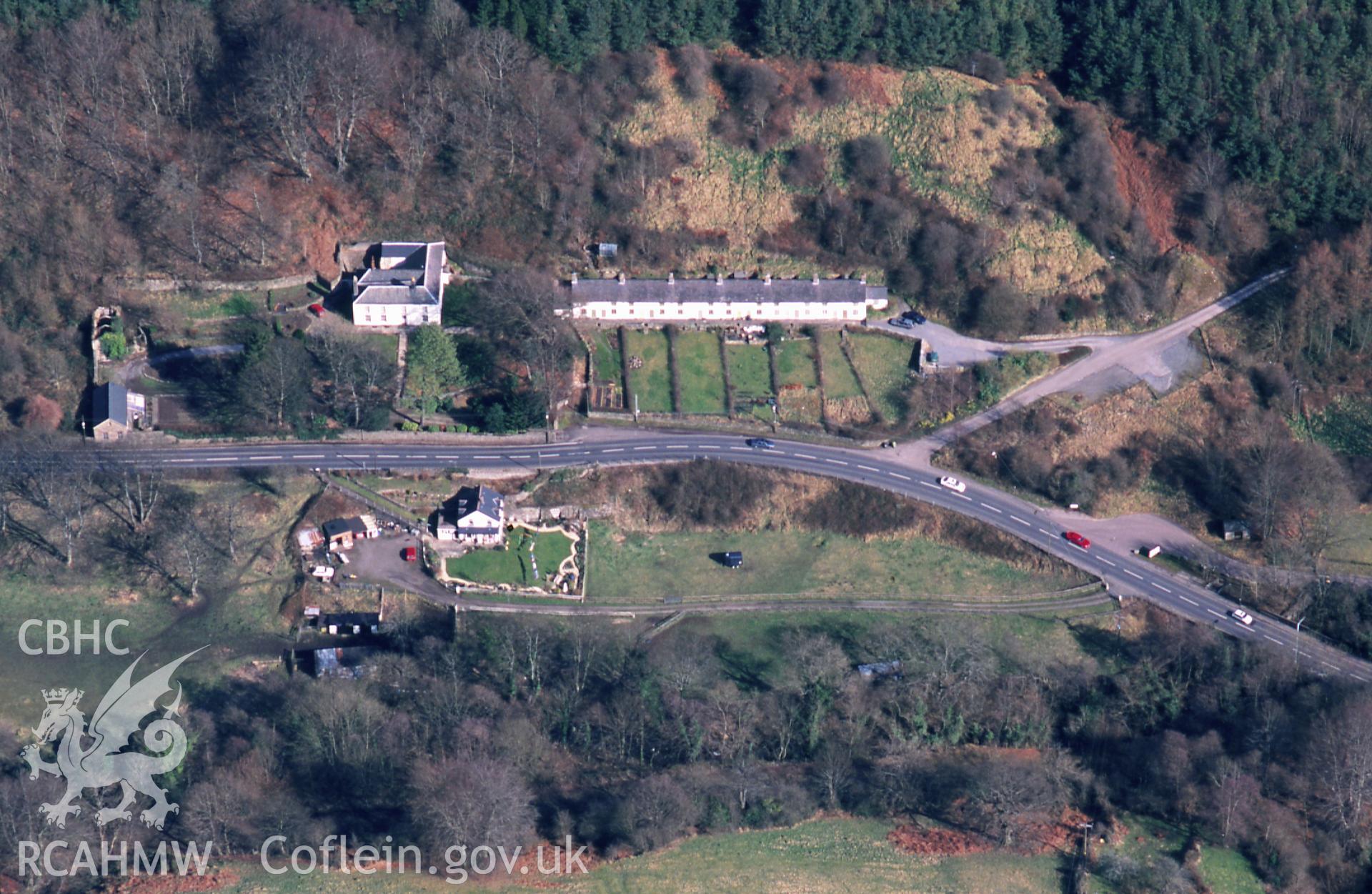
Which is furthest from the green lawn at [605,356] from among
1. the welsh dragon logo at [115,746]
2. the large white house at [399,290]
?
the welsh dragon logo at [115,746]

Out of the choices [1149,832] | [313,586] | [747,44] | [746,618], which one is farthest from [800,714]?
[747,44]

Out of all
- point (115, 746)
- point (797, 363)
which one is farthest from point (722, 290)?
point (115, 746)

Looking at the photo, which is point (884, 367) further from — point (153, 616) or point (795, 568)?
point (153, 616)

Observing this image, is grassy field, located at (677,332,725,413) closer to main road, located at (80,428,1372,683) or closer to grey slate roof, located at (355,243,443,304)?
main road, located at (80,428,1372,683)

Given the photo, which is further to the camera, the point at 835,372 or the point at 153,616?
the point at 835,372

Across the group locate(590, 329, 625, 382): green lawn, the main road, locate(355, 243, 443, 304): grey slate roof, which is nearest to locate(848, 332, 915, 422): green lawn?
the main road

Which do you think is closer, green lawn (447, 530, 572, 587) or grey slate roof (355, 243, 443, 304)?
green lawn (447, 530, 572, 587)
